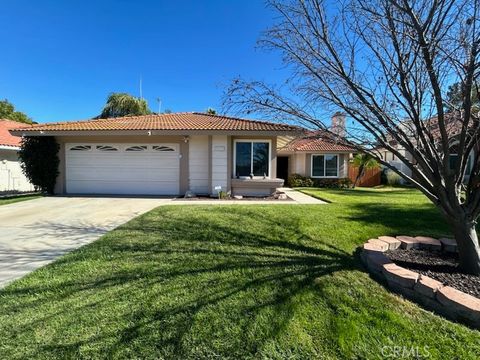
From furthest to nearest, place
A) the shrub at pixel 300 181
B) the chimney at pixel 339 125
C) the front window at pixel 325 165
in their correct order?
1. the front window at pixel 325 165
2. the shrub at pixel 300 181
3. the chimney at pixel 339 125

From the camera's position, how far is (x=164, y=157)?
548 inches

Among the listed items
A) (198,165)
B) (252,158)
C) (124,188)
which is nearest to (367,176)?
(252,158)

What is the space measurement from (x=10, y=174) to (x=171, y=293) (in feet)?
64.6

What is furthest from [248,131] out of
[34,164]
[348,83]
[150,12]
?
[34,164]

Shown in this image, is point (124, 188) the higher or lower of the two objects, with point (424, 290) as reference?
higher

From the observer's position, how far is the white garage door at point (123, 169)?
13.9 m

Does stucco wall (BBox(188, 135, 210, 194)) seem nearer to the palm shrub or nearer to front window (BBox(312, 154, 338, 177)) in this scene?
front window (BBox(312, 154, 338, 177))

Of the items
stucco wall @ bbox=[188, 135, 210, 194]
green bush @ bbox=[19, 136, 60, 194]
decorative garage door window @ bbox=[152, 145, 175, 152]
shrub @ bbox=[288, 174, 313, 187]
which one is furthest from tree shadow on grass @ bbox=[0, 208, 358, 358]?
shrub @ bbox=[288, 174, 313, 187]

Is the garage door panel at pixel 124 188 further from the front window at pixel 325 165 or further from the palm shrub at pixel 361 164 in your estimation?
the palm shrub at pixel 361 164

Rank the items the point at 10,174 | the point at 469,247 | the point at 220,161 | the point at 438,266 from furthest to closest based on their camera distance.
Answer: the point at 10,174 → the point at 220,161 → the point at 438,266 → the point at 469,247

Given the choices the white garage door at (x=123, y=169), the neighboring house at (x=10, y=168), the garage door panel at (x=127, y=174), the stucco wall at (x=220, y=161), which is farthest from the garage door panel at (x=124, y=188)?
the neighboring house at (x=10, y=168)

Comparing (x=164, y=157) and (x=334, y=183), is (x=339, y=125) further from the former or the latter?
(x=334, y=183)

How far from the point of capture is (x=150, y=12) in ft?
43.2

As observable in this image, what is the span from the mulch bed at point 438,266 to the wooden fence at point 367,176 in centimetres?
1932
